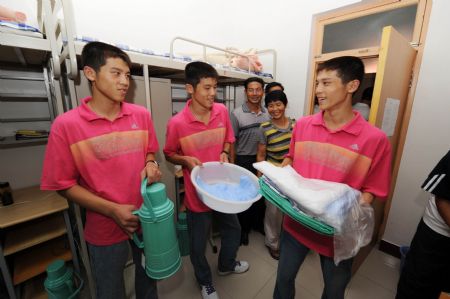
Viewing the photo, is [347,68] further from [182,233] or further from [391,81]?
[182,233]

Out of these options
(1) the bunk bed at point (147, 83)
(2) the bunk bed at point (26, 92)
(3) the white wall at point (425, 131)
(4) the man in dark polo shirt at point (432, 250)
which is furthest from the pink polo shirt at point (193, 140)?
(3) the white wall at point (425, 131)

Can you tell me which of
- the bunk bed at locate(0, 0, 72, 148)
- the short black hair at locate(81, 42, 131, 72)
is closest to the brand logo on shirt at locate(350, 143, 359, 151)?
the short black hair at locate(81, 42, 131, 72)

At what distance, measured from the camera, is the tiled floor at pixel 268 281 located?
158cm

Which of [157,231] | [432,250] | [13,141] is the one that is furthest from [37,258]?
[432,250]

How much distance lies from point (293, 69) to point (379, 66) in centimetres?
134

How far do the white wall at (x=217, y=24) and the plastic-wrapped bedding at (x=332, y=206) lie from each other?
69.9 inches

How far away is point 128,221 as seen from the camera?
34.9 inches

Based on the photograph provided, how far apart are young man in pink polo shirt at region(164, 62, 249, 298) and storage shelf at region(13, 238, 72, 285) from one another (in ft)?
3.65

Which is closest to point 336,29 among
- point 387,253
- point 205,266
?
point 387,253

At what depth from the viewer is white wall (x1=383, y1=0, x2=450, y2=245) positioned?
1.60 meters

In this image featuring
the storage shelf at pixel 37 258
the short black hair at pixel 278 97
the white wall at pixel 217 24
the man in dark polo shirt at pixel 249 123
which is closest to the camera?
the storage shelf at pixel 37 258

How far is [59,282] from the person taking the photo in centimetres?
135

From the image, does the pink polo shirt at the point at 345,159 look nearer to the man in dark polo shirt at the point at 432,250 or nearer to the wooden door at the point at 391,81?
the man in dark polo shirt at the point at 432,250

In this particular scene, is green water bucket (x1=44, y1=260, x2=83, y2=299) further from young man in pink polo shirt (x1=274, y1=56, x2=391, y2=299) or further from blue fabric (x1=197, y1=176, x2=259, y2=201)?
young man in pink polo shirt (x1=274, y1=56, x2=391, y2=299)
